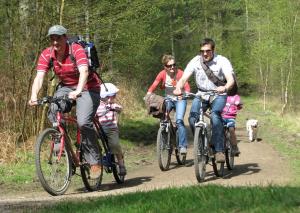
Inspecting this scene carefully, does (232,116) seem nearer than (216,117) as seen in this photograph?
No

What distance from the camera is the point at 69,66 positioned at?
28.4ft

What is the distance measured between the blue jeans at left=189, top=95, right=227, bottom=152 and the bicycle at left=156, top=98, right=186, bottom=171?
4.93 ft

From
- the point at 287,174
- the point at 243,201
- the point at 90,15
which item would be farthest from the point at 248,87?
the point at 243,201

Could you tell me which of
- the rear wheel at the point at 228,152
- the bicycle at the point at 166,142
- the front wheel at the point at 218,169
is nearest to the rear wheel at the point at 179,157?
the bicycle at the point at 166,142

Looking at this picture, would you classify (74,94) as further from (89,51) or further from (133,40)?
(133,40)

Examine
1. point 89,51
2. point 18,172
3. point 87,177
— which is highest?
point 89,51

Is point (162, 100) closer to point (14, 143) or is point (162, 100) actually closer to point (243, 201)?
point (14, 143)

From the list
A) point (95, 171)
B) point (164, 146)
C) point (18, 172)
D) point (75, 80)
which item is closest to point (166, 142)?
point (164, 146)

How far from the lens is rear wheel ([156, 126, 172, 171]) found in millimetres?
11617

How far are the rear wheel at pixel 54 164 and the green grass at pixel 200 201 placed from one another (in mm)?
1776

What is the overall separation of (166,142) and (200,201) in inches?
229

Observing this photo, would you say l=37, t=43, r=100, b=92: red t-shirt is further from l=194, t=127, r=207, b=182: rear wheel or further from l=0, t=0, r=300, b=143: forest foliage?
l=0, t=0, r=300, b=143: forest foliage

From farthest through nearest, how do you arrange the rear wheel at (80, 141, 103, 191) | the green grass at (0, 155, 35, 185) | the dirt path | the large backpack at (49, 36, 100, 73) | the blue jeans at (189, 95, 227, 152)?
the green grass at (0, 155, 35, 185), the blue jeans at (189, 95, 227, 152), the dirt path, the rear wheel at (80, 141, 103, 191), the large backpack at (49, 36, 100, 73)

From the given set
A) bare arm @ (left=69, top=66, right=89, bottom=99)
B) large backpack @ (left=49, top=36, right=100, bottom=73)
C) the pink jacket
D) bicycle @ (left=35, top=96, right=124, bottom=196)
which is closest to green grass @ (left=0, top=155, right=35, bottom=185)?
bicycle @ (left=35, top=96, right=124, bottom=196)
